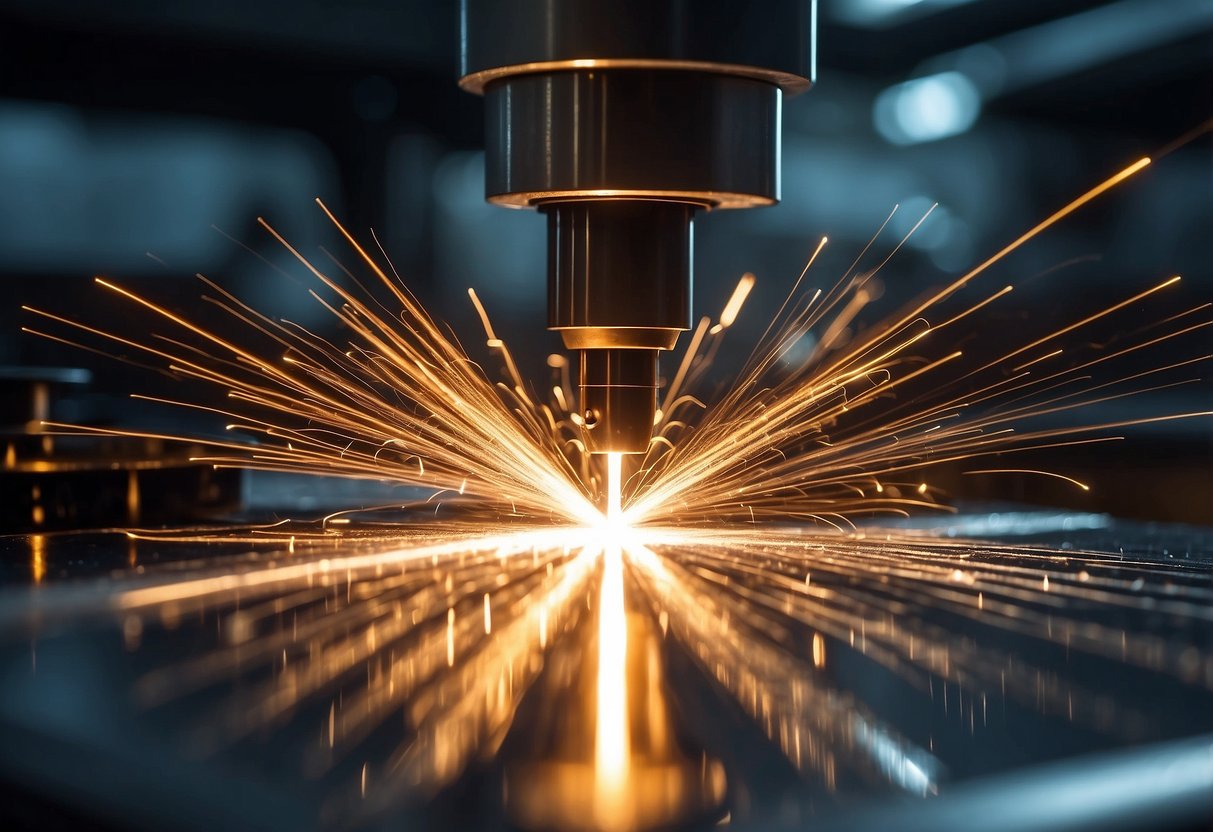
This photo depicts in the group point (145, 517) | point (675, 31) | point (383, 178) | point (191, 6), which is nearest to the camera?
point (675, 31)

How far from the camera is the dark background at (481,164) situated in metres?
2.15

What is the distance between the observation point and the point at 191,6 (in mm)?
2035

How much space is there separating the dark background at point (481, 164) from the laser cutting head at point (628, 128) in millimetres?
1078

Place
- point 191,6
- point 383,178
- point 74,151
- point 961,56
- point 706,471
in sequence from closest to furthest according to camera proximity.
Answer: point 706,471 → point 191,6 → point 74,151 → point 383,178 → point 961,56

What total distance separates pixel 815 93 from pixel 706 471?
1.76m

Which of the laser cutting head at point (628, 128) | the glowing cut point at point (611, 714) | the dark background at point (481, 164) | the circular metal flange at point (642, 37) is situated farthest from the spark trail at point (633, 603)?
the dark background at point (481, 164)

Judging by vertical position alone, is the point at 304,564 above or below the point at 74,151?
below

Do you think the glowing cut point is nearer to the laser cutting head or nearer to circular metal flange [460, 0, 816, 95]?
the laser cutting head

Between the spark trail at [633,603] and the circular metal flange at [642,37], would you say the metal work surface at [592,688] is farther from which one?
the circular metal flange at [642,37]

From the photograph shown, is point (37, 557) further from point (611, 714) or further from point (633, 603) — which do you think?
point (611, 714)

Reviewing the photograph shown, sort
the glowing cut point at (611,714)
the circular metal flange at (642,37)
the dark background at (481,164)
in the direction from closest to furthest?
the glowing cut point at (611,714) < the circular metal flange at (642,37) < the dark background at (481,164)

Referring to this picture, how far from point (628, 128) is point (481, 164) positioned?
174cm

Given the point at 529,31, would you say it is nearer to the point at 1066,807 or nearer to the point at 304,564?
the point at 304,564

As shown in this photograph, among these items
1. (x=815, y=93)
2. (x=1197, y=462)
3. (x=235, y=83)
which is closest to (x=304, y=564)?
(x=235, y=83)
